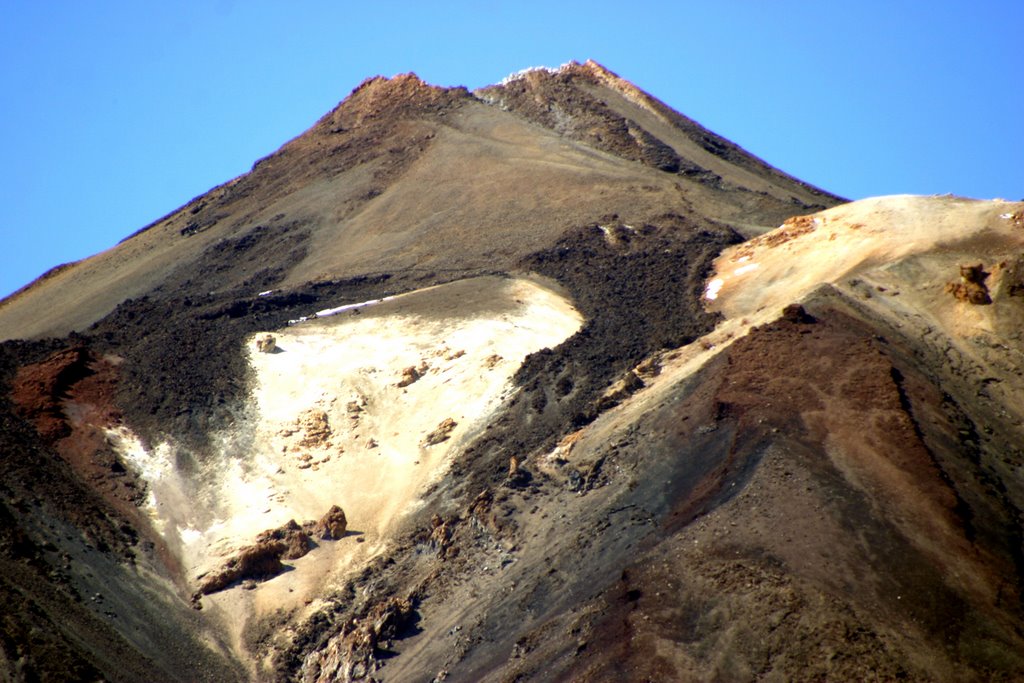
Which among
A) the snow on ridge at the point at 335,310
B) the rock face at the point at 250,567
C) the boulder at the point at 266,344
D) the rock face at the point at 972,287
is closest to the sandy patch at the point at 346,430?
the boulder at the point at 266,344

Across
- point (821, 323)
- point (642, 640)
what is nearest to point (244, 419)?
point (821, 323)

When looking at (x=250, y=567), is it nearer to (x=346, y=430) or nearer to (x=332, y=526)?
(x=332, y=526)

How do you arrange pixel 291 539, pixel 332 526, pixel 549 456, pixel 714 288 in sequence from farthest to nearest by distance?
pixel 714 288 < pixel 332 526 < pixel 291 539 < pixel 549 456

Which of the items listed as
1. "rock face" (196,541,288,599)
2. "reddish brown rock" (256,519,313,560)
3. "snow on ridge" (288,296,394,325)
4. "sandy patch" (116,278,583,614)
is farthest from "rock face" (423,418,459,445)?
"snow on ridge" (288,296,394,325)

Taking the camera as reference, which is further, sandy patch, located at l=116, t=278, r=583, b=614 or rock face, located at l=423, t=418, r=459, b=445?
rock face, located at l=423, t=418, r=459, b=445

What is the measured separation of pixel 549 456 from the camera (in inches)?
1314

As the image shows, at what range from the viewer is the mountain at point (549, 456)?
22.6m

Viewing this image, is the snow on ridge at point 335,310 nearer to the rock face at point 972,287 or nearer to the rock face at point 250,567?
the rock face at point 250,567

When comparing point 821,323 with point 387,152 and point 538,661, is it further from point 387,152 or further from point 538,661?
point 387,152

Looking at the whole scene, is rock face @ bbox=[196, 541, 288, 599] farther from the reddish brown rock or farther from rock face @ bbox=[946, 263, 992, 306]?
rock face @ bbox=[946, 263, 992, 306]

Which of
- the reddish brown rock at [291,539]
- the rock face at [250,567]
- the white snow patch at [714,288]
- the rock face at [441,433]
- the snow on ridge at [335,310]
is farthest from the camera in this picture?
the snow on ridge at [335,310]

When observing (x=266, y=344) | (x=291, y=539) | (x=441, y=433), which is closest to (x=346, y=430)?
(x=441, y=433)

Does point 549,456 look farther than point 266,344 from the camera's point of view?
No

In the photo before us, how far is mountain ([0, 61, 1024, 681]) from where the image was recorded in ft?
74.2
